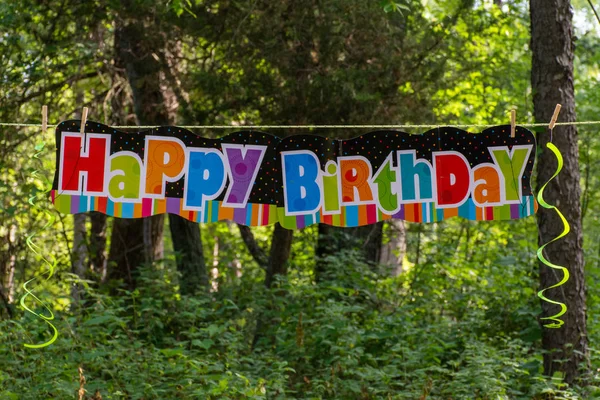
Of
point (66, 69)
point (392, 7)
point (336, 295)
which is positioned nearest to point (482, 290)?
point (336, 295)

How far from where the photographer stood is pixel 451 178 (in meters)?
4.84

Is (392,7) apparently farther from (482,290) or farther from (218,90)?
(482,290)

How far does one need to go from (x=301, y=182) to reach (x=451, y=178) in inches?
36.0

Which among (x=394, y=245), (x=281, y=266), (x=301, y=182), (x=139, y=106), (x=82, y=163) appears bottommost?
(x=281, y=266)

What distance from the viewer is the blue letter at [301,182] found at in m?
4.83

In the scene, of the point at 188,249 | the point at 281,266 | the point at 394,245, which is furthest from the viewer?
the point at 394,245

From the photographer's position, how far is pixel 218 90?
27.2ft

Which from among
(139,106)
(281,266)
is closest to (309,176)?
(281,266)

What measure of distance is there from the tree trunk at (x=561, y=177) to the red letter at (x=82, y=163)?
145 inches

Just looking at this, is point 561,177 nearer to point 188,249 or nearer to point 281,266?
point 281,266

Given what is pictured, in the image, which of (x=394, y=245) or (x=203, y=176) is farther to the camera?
(x=394, y=245)

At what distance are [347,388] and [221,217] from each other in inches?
87.0

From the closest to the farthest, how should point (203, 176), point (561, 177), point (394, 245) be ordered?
point (203, 176)
point (561, 177)
point (394, 245)

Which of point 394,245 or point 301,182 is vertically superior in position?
point 301,182
